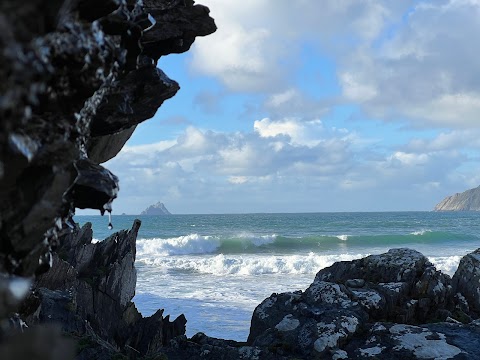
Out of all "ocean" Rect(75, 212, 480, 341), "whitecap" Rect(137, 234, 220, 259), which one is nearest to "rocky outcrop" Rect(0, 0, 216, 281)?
"ocean" Rect(75, 212, 480, 341)

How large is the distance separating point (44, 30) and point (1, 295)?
2.66 metres

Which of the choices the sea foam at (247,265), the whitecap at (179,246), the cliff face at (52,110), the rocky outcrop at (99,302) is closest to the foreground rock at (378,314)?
the rocky outcrop at (99,302)

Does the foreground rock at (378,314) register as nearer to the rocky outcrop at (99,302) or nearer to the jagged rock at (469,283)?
the jagged rock at (469,283)

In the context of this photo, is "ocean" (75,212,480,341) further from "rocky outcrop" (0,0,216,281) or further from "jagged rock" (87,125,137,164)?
"rocky outcrop" (0,0,216,281)

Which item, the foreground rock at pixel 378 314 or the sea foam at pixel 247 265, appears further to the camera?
the sea foam at pixel 247 265

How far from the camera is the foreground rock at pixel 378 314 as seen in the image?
12.4 meters

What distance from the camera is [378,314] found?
47.6 feet

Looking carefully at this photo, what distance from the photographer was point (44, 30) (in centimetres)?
529

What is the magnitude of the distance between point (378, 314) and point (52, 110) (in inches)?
439

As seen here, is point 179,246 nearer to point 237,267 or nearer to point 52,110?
point 237,267

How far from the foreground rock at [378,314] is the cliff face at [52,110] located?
6.80 meters

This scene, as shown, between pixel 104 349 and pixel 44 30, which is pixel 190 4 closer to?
pixel 44 30

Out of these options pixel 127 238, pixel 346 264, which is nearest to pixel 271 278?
pixel 127 238

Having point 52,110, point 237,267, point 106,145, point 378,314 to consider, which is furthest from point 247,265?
point 52,110
